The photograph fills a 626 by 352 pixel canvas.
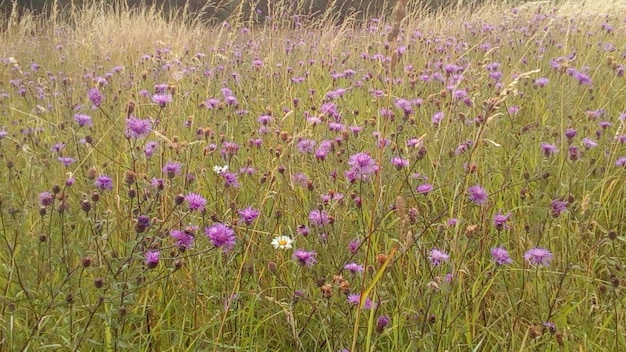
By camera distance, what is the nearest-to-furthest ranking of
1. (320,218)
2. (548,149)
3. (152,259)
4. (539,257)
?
(152,259)
(539,257)
(320,218)
(548,149)

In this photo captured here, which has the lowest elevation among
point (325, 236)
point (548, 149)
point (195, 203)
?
point (325, 236)

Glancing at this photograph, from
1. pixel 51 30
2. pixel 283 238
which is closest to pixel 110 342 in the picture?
pixel 283 238

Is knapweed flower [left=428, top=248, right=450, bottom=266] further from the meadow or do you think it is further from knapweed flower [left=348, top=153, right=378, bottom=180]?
knapweed flower [left=348, top=153, right=378, bottom=180]

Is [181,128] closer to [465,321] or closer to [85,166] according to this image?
[85,166]

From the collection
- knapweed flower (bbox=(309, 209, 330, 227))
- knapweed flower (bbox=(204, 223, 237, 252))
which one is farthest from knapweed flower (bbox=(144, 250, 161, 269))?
knapweed flower (bbox=(309, 209, 330, 227))

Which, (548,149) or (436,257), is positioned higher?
(548,149)

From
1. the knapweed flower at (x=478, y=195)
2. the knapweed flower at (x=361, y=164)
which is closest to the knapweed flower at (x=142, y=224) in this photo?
the knapweed flower at (x=361, y=164)

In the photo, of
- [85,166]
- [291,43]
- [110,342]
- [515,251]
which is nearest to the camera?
[110,342]

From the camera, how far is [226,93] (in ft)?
9.63

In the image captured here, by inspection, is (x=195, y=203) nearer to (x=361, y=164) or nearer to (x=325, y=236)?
(x=325, y=236)

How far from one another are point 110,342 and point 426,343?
725 mm

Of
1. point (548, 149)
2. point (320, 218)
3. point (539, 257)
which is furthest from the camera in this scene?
point (548, 149)

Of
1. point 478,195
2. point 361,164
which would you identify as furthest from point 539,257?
point 361,164

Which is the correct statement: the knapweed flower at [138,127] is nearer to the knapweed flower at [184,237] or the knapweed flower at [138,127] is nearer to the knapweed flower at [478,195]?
the knapweed flower at [184,237]
